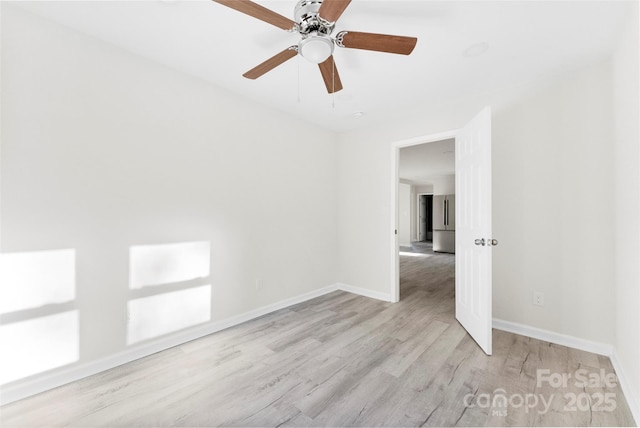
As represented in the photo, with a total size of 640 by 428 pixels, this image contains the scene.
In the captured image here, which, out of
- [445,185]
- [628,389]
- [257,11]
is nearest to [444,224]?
[445,185]

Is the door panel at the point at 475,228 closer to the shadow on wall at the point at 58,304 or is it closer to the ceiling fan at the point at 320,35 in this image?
the ceiling fan at the point at 320,35

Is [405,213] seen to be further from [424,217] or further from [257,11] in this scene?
[257,11]

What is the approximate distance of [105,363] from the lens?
202cm

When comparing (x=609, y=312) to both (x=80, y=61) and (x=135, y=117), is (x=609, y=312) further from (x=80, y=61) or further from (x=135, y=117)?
(x=80, y=61)

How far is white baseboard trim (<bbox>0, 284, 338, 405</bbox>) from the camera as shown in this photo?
1700 mm

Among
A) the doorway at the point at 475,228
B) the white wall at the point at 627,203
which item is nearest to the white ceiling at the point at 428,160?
the doorway at the point at 475,228

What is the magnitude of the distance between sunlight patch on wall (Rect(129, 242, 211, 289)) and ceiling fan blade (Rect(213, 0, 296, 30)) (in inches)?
75.5

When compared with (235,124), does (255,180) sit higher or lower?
lower

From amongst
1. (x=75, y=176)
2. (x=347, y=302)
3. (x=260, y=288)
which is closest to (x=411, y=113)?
(x=347, y=302)

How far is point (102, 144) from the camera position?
80.1 inches

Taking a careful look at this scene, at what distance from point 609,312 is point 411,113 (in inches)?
107

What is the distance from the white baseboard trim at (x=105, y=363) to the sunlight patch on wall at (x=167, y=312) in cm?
7

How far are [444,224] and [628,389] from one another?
7070 mm

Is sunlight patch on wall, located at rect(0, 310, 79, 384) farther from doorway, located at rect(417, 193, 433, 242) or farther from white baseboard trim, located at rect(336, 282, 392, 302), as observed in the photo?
doorway, located at rect(417, 193, 433, 242)
